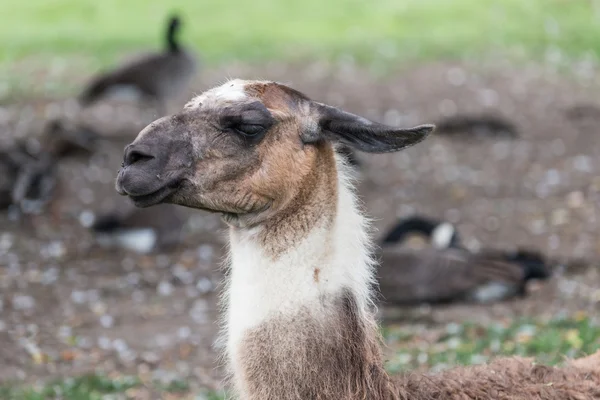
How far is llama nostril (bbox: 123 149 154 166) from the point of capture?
354 cm

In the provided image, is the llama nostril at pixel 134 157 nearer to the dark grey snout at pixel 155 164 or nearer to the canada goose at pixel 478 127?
the dark grey snout at pixel 155 164

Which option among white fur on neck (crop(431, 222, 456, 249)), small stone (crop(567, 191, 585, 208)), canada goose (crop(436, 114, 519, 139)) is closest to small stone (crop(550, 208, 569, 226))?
small stone (crop(567, 191, 585, 208))

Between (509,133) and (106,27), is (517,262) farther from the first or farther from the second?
(106,27)

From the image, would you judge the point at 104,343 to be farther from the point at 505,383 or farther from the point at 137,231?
the point at 505,383

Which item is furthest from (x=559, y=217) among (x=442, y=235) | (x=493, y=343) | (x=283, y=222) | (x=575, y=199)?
(x=283, y=222)

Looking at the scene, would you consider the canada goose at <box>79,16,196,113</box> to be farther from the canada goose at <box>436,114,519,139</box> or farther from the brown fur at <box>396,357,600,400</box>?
the brown fur at <box>396,357,600,400</box>

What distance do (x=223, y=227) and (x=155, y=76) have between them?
5.71 metres

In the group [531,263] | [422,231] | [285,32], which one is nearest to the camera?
[531,263]

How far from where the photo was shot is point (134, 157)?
3.56m

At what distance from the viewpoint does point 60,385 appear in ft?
21.8

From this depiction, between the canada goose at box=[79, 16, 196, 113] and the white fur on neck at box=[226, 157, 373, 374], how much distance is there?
11400 mm

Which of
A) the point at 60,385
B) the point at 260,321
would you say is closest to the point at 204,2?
the point at 60,385

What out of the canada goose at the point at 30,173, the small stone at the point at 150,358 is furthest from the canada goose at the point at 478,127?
the small stone at the point at 150,358

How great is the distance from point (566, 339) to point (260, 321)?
4008 mm
